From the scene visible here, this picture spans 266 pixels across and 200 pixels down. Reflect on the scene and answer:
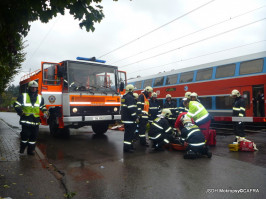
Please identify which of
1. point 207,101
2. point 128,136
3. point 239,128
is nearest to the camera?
point 128,136

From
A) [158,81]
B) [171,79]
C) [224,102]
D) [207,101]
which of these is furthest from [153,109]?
[158,81]

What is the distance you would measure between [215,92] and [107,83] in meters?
7.46

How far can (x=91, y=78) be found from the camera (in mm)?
8625

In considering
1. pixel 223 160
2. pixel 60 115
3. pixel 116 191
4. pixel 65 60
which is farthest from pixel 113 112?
pixel 116 191

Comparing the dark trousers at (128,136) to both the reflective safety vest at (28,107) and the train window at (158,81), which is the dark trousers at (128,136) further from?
the train window at (158,81)

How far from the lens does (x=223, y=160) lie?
18.8 ft

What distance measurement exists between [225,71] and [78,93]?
29.2 feet

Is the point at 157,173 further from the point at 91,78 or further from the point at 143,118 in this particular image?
the point at 91,78

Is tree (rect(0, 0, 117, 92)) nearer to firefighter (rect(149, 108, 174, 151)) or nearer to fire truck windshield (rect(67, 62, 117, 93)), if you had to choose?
firefighter (rect(149, 108, 174, 151))

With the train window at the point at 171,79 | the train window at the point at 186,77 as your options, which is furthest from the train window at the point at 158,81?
the train window at the point at 186,77

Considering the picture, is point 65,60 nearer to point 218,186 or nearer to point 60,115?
point 60,115

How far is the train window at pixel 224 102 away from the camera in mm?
13097

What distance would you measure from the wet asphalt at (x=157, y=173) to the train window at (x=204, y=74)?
7983 mm

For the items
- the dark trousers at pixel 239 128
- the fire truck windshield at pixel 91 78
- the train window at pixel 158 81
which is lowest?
the dark trousers at pixel 239 128
